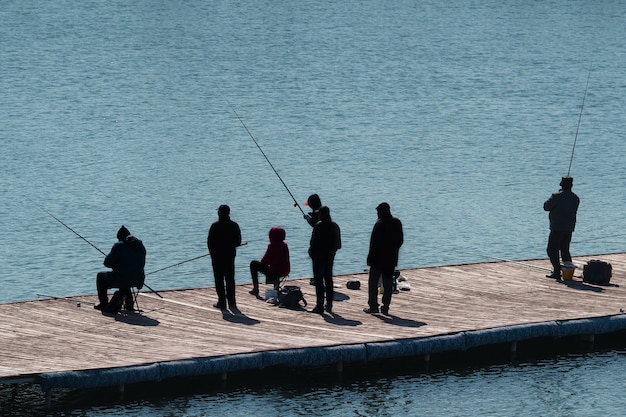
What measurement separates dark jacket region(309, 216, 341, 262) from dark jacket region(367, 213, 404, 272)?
515mm

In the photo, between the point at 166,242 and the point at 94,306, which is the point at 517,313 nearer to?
the point at 94,306

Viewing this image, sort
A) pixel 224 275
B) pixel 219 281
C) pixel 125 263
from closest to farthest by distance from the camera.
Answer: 1. pixel 125 263
2. pixel 219 281
3. pixel 224 275

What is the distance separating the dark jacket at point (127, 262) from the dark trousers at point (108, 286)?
93mm

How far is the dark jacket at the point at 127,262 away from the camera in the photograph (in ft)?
58.3

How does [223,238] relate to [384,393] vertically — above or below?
above

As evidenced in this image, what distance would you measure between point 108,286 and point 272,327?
Answer: 2.32 meters

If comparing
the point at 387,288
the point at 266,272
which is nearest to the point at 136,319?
the point at 266,272

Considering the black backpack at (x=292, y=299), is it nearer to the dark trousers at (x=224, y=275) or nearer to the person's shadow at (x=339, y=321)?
the person's shadow at (x=339, y=321)

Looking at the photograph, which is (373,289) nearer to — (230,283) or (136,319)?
(230,283)

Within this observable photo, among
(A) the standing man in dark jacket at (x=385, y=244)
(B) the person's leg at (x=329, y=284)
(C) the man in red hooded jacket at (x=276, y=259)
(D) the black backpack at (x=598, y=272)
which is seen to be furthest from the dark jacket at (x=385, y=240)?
(D) the black backpack at (x=598, y=272)

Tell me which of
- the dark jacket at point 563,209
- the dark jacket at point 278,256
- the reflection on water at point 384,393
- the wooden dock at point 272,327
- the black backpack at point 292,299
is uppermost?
the dark jacket at point 563,209

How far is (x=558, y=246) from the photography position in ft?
67.8

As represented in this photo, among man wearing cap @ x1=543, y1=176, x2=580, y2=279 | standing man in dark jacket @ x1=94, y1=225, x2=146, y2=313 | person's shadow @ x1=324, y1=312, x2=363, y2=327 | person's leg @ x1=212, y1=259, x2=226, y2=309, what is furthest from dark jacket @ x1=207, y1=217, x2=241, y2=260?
man wearing cap @ x1=543, y1=176, x2=580, y2=279

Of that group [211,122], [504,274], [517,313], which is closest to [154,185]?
[211,122]
